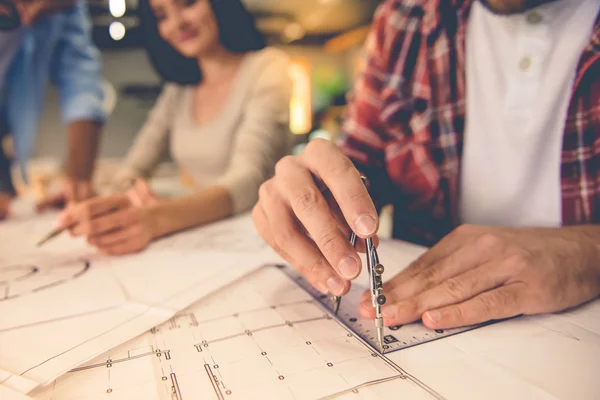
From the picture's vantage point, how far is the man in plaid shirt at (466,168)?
37 centimetres

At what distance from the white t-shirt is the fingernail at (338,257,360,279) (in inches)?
18.6

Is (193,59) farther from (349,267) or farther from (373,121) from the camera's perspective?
(349,267)

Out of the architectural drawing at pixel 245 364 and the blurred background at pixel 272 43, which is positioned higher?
the blurred background at pixel 272 43

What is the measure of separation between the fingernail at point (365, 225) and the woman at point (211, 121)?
47cm

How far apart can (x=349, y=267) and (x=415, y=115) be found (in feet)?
1.59

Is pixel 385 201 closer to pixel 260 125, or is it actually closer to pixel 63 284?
pixel 260 125

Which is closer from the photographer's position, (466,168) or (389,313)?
(389,313)

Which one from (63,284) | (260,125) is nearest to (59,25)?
(260,125)

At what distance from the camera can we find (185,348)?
1.10 feet

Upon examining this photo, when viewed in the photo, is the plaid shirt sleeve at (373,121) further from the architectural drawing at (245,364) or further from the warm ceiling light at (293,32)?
the warm ceiling light at (293,32)

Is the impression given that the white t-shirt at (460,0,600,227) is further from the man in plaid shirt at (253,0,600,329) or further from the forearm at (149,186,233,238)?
the forearm at (149,186,233,238)

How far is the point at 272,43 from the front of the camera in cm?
514

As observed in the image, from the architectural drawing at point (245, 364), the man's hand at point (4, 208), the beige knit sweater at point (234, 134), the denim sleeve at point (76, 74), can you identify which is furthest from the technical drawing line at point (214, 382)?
the denim sleeve at point (76, 74)

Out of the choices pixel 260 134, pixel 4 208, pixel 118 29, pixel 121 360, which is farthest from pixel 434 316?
pixel 118 29
